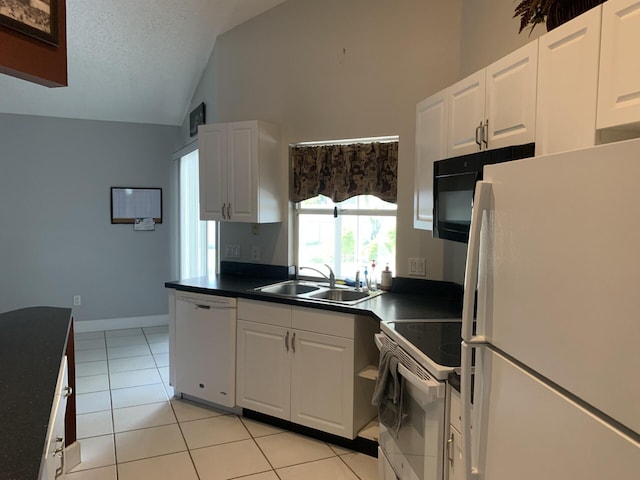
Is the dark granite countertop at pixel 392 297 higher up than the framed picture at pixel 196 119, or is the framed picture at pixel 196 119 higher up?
the framed picture at pixel 196 119

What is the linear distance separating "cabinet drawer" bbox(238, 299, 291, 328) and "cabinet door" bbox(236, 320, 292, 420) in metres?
0.04

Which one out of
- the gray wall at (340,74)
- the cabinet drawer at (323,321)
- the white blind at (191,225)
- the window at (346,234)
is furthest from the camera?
the white blind at (191,225)

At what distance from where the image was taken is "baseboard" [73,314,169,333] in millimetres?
5344

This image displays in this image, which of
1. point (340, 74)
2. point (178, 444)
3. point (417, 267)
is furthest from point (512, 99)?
point (178, 444)

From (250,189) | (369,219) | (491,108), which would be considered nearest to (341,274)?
(369,219)

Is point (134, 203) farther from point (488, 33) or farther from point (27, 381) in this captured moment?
point (488, 33)

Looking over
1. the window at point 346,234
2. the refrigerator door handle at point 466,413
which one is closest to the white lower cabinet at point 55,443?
the refrigerator door handle at point 466,413

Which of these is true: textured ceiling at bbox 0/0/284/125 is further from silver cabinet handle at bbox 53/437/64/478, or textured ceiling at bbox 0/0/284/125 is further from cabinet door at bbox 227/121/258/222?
silver cabinet handle at bbox 53/437/64/478

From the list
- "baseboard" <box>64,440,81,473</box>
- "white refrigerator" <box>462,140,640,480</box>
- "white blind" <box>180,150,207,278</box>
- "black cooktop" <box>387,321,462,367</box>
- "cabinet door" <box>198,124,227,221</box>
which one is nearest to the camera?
"white refrigerator" <box>462,140,640,480</box>

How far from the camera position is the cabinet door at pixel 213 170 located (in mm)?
3689

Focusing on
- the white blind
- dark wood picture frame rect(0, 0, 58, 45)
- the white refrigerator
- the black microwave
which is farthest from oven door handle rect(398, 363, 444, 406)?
the white blind

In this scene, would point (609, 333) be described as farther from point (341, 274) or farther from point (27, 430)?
point (341, 274)

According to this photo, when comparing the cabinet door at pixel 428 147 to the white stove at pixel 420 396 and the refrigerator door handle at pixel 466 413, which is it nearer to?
the white stove at pixel 420 396

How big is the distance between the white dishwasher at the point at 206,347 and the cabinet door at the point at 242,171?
28.8 inches
